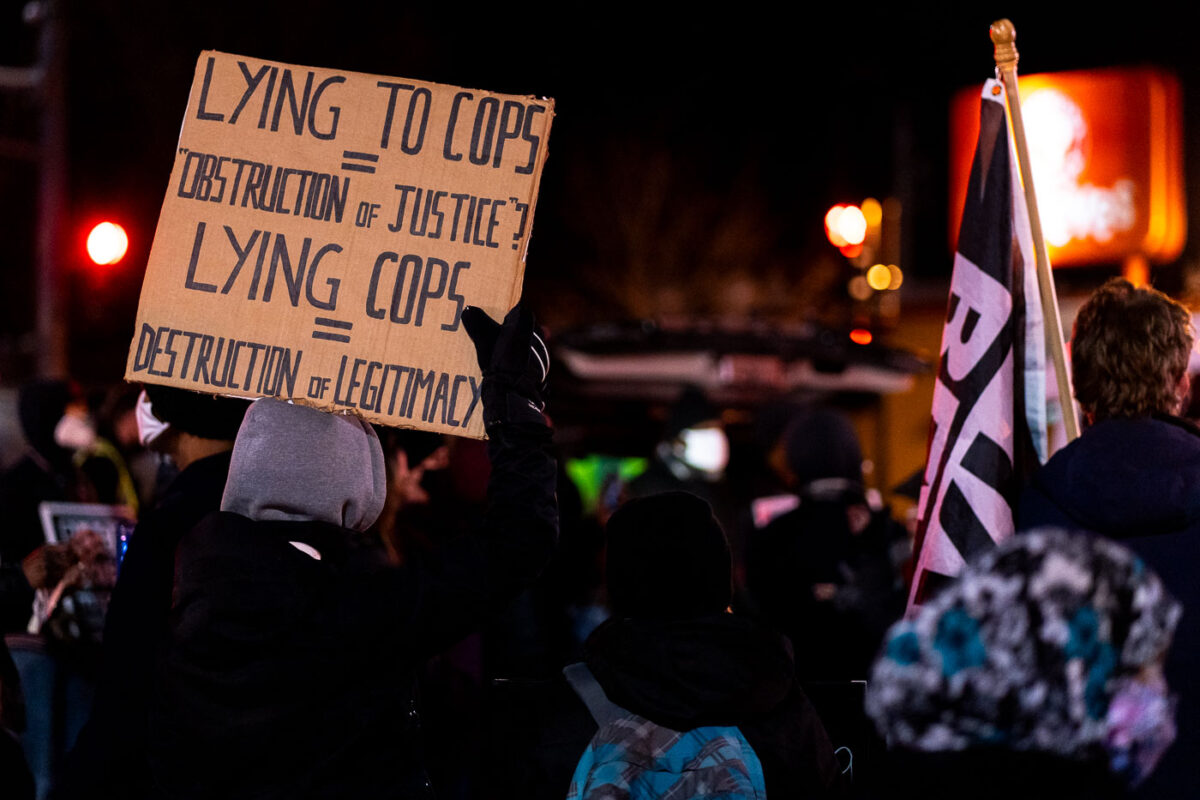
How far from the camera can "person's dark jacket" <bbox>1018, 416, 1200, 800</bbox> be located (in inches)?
103

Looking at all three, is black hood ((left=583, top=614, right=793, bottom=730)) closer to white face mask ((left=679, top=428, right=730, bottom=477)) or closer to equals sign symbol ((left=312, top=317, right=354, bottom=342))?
equals sign symbol ((left=312, top=317, right=354, bottom=342))

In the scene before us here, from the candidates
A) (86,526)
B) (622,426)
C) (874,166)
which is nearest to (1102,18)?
(874,166)

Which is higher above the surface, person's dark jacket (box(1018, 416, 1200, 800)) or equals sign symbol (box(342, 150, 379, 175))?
equals sign symbol (box(342, 150, 379, 175))

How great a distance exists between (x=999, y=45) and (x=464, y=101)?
174cm

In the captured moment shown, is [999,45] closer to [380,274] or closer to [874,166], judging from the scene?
[380,274]

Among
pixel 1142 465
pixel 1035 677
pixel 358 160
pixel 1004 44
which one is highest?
pixel 1004 44

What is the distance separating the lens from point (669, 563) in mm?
2865

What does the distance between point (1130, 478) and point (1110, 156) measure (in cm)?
1273

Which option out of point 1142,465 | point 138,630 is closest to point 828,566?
point 1142,465

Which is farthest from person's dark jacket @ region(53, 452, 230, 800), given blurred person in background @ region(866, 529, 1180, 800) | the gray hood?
blurred person in background @ region(866, 529, 1180, 800)

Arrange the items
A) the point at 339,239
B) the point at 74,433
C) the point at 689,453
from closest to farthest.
→ the point at 339,239 < the point at 74,433 < the point at 689,453

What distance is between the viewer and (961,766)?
1911 millimetres

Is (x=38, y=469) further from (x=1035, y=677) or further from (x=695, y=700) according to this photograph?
(x=1035, y=677)

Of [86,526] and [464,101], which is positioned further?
[86,526]
